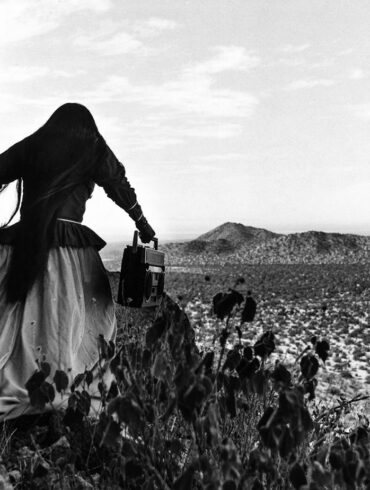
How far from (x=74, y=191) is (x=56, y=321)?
863 millimetres

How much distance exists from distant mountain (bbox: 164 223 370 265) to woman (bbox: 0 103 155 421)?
2488 centimetres

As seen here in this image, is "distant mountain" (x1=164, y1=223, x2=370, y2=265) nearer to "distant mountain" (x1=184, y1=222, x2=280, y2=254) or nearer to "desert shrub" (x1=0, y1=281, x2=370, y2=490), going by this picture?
"distant mountain" (x1=184, y1=222, x2=280, y2=254)

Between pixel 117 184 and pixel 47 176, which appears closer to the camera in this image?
pixel 47 176

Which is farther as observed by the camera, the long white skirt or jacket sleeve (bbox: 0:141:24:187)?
jacket sleeve (bbox: 0:141:24:187)

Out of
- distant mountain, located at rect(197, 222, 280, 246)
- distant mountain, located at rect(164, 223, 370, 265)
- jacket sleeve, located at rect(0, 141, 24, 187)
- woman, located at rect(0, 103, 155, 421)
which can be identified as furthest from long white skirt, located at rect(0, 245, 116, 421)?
distant mountain, located at rect(197, 222, 280, 246)

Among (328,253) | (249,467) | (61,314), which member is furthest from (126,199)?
(328,253)

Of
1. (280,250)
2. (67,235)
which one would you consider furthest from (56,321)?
(280,250)

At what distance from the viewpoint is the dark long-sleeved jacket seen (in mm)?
4008

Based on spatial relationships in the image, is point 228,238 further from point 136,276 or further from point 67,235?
point 67,235

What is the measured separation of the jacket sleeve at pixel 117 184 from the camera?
13.5 ft

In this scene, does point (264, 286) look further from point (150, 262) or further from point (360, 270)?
point (150, 262)

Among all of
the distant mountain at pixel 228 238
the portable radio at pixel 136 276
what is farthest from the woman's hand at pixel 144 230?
the distant mountain at pixel 228 238

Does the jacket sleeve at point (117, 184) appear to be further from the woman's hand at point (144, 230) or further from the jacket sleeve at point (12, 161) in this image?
the jacket sleeve at point (12, 161)

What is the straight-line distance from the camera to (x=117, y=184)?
4.24m
